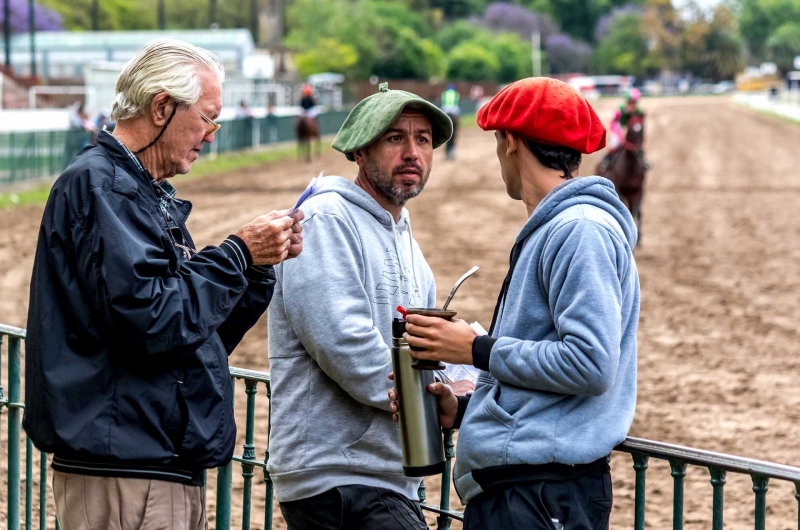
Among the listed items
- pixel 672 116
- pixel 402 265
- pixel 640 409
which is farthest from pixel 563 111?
pixel 672 116

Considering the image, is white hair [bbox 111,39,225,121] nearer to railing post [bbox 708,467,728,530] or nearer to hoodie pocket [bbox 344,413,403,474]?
hoodie pocket [bbox 344,413,403,474]

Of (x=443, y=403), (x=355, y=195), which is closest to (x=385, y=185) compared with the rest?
(x=355, y=195)

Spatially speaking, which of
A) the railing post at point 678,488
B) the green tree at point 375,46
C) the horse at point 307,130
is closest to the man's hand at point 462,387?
the railing post at point 678,488

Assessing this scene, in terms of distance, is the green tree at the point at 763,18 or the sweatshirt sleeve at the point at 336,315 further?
the green tree at the point at 763,18

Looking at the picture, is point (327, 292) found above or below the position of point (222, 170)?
above

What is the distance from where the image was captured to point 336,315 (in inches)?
112

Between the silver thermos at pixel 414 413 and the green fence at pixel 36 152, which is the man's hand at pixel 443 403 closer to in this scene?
the silver thermos at pixel 414 413

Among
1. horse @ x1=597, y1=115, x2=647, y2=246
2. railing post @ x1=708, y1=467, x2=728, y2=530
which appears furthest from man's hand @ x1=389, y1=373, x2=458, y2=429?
horse @ x1=597, y1=115, x2=647, y2=246

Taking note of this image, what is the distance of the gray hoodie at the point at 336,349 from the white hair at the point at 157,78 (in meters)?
0.49

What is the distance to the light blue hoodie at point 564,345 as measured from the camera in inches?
93.7

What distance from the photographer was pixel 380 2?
103375 mm

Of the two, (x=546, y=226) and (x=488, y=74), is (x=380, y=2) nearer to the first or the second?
(x=488, y=74)

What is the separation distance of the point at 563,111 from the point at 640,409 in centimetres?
590

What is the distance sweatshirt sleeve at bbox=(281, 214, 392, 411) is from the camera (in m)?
2.86
